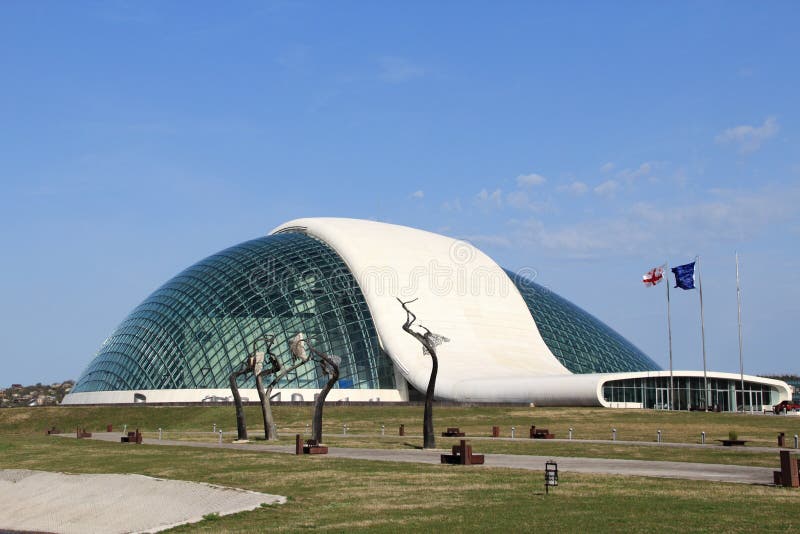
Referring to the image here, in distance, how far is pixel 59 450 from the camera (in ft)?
127

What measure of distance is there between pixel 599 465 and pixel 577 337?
159 feet

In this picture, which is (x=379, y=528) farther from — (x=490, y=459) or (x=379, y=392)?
(x=379, y=392)

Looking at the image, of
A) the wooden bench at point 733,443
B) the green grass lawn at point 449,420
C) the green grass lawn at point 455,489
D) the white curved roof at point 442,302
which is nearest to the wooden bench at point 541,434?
the green grass lawn at point 449,420

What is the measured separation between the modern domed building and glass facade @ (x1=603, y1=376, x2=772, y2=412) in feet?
0.35

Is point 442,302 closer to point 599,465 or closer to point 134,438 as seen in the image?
point 134,438

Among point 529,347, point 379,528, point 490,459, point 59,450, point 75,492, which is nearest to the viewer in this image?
point 379,528

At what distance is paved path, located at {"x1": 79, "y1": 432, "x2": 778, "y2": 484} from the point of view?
2478cm

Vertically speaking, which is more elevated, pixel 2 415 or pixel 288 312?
pixel 288 312

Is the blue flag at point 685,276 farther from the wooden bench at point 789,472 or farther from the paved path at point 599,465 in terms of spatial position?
the wooden bench at point 789,472

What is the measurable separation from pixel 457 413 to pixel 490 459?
23.3 m

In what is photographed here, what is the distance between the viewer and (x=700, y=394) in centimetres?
6231

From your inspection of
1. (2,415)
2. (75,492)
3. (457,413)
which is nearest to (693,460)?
(75,492)

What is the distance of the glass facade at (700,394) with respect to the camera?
197ft

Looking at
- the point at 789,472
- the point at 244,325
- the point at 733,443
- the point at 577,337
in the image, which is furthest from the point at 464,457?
the point at 577,337
